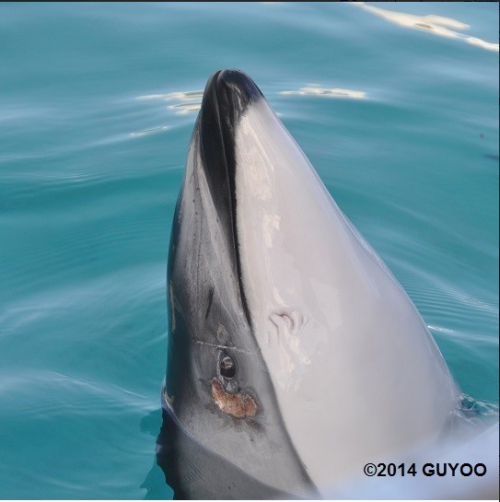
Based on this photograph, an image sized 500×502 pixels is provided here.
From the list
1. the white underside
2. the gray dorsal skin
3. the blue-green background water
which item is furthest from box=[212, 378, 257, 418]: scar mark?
the blue-green background water

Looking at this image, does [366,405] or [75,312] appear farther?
[75,312]

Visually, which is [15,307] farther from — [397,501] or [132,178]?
[397,501]

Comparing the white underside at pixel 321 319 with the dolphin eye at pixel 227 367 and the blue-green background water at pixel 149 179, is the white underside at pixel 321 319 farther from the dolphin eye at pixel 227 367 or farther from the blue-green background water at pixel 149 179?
the blue-green background water at pixel 149 179

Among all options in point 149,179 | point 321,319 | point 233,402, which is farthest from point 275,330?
point 149,179

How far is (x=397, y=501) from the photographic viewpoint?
3299 mm

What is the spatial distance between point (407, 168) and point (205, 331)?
3.96m

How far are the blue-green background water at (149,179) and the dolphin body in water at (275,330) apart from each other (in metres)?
0.52

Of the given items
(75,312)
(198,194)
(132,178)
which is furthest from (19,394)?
(132,178)

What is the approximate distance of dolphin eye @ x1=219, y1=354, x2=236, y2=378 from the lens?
312cm

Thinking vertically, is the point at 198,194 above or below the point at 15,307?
above

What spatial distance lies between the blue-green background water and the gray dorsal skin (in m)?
0.37

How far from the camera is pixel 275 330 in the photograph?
3016mm

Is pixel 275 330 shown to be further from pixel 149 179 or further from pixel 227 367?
pixel 149 179

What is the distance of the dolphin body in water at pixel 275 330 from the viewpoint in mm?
2918
